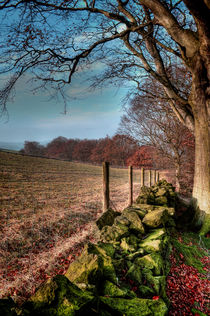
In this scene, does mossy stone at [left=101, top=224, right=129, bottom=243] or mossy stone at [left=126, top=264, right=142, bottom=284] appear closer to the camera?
mossy stone at [left=126, top=264, right=142, bottom=284]

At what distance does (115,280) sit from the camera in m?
2.00

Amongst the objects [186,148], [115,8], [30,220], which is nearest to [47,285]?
[30,220]

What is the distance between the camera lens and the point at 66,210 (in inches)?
263

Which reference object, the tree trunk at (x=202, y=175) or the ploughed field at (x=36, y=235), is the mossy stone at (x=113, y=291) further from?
the tree trunk at (x=202, y=175)

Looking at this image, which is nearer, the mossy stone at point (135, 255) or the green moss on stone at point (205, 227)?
the mossy stone at point (135, 255)

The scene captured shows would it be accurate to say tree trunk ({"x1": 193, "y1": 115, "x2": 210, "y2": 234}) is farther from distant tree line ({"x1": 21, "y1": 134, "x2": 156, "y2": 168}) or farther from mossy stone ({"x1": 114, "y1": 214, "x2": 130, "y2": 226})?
distant tree line ({"x1": 21, "y1": 134, "x2": 156, "y2": 168})

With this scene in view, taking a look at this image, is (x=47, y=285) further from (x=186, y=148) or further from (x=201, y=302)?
(x=186, y=148)

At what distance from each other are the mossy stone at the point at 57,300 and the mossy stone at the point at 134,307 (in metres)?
0.31

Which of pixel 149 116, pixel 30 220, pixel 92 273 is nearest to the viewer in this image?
pixel 92 273

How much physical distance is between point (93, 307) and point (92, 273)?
39cm

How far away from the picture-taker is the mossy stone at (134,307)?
159cm

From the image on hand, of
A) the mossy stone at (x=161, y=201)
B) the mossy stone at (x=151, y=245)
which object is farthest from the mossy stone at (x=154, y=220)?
the mossy stone at (x=161, y=201)

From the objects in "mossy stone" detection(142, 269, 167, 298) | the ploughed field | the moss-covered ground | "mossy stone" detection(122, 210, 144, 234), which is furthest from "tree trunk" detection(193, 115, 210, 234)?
"mossy stone" detection(142, 269, 167, 298)

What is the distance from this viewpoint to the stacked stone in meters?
1.40
